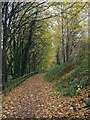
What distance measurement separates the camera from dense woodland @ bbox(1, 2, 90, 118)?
37.2ft

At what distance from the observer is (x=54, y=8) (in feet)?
39.6

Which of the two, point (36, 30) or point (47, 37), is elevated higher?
point (36, 30)

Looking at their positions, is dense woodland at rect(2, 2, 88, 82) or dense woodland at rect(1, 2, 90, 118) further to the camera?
dense woodland at rect(2, 2, 88, 82)

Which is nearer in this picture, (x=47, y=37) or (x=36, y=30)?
(x=36, y=30)

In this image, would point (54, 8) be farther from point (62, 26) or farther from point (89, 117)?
point (62, 26)

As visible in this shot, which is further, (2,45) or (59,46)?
(59,46)

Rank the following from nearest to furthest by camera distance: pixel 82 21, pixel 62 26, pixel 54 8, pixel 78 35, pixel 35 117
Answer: pixel 35 117
pixel 54 8
pixel 82 21
pixel 62 26
pixel 78 35

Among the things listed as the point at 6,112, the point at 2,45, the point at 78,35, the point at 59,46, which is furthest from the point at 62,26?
the point at 6,112

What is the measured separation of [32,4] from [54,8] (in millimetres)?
1825

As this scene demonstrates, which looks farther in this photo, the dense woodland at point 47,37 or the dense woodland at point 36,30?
the dense woodland at point 36,30

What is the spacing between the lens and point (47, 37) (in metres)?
26.3

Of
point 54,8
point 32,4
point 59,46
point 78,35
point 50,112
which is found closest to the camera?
point 50,112

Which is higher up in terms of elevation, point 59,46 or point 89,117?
point 59,46

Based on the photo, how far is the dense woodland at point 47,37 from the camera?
11.3 m
